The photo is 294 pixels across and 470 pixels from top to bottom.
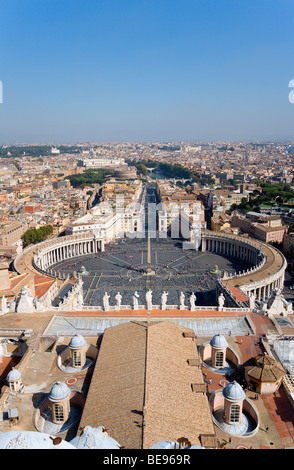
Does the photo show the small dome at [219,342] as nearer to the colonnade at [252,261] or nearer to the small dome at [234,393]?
the small dome at [234,393]

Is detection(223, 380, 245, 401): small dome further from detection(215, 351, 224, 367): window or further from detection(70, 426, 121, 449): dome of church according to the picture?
detection(70, 426, 121, 449): dome of church

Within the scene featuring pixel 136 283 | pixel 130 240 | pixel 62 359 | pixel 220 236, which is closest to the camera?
pixel 62 359

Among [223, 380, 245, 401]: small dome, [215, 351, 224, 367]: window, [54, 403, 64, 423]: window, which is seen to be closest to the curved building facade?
[215, 351, 224, 367]: window

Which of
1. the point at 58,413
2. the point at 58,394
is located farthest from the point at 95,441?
the point at 58,413

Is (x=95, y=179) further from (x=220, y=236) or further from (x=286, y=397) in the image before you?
(x=286, y=397)

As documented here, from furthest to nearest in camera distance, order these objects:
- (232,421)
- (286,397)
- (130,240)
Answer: (130,240), (286,397), (232,421)

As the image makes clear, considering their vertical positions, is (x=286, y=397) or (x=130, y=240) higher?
(x=286, y=397)

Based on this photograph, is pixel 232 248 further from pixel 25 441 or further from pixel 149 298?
pixel 25 441

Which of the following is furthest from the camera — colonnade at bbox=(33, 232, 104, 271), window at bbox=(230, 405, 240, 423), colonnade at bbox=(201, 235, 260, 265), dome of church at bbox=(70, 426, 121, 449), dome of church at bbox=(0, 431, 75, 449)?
colonnade at bbox=(33, 232, 104, 271)

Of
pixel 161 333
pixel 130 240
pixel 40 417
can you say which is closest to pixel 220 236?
pixel 130 240
